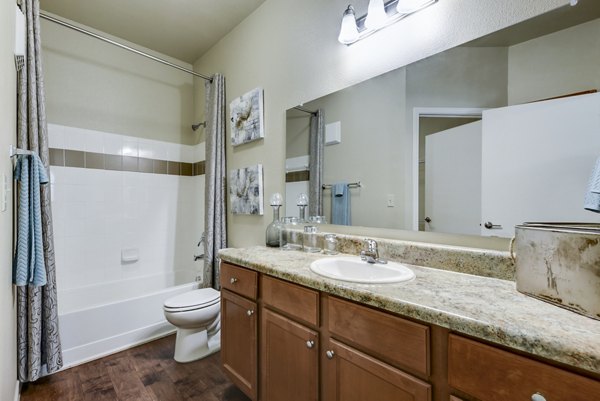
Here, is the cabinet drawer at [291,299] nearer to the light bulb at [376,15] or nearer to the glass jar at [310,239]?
the glass jar at [310,239]

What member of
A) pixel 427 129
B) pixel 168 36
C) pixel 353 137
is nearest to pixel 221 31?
pixel 168 36

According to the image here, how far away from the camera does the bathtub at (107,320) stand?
1.96 meters

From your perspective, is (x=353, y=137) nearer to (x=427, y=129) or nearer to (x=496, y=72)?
(x=427, y=129)

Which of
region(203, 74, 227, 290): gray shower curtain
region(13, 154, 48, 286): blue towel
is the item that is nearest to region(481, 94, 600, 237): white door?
region(203, 74, 227, 290): gray shower curtain

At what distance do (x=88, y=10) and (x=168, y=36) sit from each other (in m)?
0.61

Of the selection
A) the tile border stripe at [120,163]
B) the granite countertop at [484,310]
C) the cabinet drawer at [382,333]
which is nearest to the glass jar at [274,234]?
the granite countertop at [484,310]

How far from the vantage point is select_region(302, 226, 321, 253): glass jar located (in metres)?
1.67

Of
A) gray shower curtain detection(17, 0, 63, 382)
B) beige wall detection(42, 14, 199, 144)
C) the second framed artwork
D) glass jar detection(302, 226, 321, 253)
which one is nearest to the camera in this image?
gray shower curtain detection(17, 0, 63, 382)

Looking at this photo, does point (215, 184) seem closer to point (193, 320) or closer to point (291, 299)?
point (193, 320)

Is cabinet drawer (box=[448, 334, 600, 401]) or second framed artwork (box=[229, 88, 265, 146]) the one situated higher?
second framed artwork (box=[229, 88, 265, 146])

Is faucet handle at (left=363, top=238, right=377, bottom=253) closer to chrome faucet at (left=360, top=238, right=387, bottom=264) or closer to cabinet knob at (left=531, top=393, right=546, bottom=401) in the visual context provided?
chrome faucet at (left=360, top=238, right=387, bottom=264)

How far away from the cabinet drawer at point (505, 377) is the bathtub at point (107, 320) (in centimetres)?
235

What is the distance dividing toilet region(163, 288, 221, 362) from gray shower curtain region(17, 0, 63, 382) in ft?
2.23

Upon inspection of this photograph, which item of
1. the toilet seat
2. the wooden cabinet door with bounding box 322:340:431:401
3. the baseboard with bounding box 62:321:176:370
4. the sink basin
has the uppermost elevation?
the sink basin
